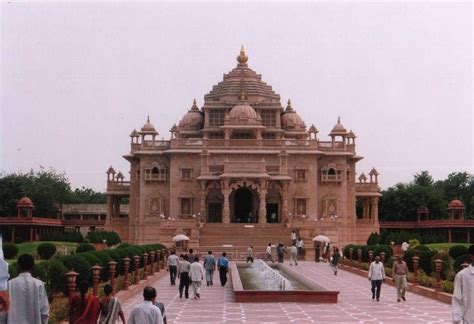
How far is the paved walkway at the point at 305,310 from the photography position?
16500 millimetres

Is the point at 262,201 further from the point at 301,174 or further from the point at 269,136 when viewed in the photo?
the point at 269,136

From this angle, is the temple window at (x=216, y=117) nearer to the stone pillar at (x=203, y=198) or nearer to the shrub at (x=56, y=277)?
the stone pillar at (x=203, y=198)

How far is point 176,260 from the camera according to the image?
26.5 m

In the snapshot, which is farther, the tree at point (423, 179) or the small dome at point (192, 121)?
the tree at point (423, 179)

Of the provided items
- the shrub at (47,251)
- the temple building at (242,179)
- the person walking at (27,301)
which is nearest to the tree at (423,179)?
the temple building at (242,179)

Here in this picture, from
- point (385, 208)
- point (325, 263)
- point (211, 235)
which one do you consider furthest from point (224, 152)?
point (385, 208)

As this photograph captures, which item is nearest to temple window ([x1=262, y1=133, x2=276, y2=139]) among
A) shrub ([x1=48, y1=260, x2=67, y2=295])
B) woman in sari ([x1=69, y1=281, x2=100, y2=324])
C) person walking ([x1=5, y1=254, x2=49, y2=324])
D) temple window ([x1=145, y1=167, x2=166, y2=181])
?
temple window ([x1=145, y1=167, x2=166, y2=181])

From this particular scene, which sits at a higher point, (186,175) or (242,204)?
(186,175)

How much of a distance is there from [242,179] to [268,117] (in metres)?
10.7

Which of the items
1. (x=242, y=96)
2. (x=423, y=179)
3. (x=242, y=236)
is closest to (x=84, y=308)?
(x=242, y=236)

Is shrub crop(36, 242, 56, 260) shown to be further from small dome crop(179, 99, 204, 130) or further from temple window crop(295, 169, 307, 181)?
small dome crop(179, 99, 204, 130)

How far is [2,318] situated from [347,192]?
171 ft

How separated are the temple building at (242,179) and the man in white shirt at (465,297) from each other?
41.2 m

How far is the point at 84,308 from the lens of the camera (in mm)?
10008
